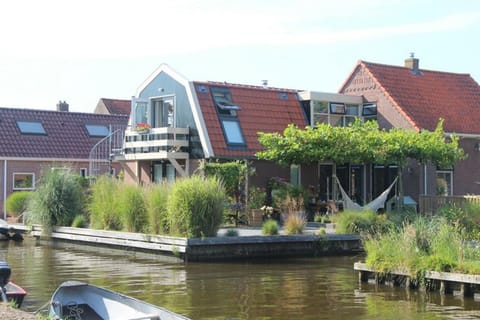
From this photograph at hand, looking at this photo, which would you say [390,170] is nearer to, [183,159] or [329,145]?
[329,145]

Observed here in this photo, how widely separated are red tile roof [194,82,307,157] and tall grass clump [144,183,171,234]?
6079 millimetres

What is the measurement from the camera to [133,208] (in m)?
24.1

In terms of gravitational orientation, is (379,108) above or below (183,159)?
above

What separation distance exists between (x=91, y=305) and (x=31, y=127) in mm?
27657

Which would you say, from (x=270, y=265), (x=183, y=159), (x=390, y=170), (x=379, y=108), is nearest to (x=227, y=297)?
(x=270, y=265)

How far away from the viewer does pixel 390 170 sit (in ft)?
102

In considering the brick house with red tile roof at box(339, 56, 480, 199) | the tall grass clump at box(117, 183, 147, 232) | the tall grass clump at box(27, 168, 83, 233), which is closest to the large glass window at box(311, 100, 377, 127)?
the brick house with red tile roof at box(339, 56, 480, 199)

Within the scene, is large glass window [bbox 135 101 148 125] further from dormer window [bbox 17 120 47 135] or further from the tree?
dormer window [bbox 17 120 47 135]

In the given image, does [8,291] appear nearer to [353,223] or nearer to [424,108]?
[353,223]

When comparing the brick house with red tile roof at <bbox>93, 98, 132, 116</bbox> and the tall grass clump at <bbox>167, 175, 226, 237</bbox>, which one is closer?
the tall grass clump at <bbox>167, 175, 226, 237</bbox>

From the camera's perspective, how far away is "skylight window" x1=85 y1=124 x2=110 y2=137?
1614 inches

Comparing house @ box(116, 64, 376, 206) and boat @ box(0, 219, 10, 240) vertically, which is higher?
house @ box(116, 64, 376, 206)

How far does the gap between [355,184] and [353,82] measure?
484 centimetres

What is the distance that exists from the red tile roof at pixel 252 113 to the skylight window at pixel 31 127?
39.5ft
